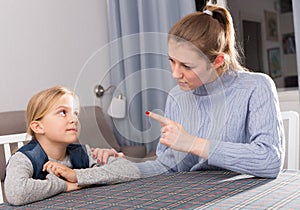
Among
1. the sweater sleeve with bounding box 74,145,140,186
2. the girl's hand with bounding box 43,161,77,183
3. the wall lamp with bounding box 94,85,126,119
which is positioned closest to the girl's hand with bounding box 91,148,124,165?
the sweater sleeve with bounding box 74,145,140,186

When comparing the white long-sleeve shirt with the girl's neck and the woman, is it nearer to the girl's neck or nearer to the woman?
the woman

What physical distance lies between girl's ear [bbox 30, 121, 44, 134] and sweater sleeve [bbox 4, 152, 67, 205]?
0.11 meters

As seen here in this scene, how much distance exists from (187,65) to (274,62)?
7.32ft

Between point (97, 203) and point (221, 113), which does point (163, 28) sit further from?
point (97, 203)

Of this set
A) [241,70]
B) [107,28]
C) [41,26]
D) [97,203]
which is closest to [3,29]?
[41,26]

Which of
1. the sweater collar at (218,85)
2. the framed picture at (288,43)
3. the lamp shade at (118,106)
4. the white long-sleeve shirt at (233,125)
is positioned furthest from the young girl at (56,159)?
the framed picture at (288,43)

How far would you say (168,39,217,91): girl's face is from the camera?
1.28 meters

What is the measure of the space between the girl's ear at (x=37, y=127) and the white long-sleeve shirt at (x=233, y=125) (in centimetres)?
28

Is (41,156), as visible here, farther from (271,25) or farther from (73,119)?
(271,25)

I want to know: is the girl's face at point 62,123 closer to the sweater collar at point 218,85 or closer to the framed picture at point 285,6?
the sweater collar at point 218,85

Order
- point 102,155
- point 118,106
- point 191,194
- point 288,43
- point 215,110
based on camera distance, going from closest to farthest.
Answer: point 191,194
point 102,155
point 215,110
point 118,106
point 288,43

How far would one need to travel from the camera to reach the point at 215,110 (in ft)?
4.77

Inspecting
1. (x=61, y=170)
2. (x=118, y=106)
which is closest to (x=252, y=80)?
(x=61, y=170)

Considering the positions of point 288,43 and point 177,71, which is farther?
point 288,43
